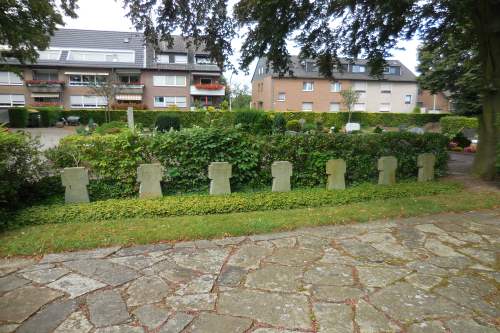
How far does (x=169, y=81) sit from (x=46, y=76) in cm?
1438

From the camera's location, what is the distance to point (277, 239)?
14.9ft

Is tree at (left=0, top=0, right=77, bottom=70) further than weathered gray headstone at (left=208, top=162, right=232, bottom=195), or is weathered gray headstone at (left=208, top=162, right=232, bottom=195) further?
tree at (left=0, top=0, right=77, bottom=70)

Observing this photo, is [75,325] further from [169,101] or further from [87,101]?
[87,101]

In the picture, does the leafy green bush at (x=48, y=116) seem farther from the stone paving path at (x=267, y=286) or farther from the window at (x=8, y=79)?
the stone paving path at (x=267, y=286)

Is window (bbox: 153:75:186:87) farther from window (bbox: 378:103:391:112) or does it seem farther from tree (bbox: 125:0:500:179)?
tree (bbox: 125:0:500:179)

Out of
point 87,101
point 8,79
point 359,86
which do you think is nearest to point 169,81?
point 87,101

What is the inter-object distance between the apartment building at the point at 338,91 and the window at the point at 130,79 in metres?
16.5

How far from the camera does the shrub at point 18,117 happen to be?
2711cm

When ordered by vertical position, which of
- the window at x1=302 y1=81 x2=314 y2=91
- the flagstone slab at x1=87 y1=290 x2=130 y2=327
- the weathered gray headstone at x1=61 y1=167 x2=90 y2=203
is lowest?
the flagstone slab at x1=87 y1=290 x2=130 y2=327

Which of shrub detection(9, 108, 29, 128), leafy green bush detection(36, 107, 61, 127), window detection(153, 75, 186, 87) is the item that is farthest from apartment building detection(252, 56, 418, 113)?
shrub detection(9, 108, 29, 128)

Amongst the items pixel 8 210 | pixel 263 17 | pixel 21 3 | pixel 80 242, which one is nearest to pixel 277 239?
pixel 80 242

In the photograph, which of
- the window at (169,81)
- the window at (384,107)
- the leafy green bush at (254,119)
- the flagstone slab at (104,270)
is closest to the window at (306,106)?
the window at (384,107)

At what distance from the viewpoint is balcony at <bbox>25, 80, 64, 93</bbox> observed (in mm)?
38156

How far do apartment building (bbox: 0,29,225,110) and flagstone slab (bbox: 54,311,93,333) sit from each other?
3586 cm
